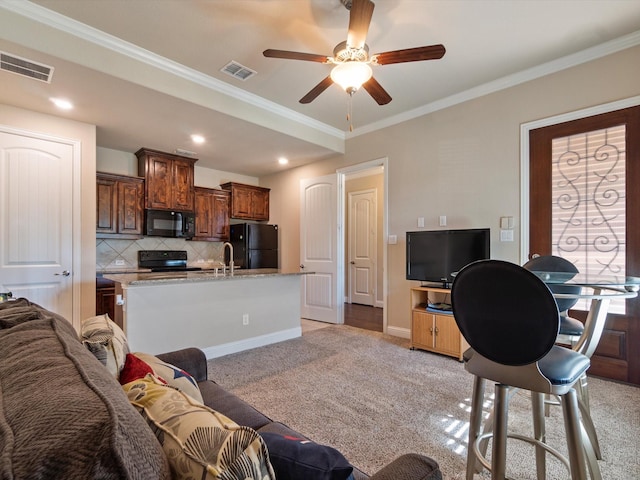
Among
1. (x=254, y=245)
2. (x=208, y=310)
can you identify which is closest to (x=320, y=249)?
(x=254, y=245)

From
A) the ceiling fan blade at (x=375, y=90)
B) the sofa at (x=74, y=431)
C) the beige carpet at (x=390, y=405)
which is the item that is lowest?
the beige carpet at (x=390, y=405)

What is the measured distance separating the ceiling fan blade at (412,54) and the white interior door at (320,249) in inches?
111

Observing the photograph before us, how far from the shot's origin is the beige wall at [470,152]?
9.79 ft

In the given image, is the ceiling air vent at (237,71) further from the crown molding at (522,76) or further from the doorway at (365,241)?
the doorway at (365,241)

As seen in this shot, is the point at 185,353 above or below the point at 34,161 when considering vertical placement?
below

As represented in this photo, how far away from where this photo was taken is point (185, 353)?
175 centimetres

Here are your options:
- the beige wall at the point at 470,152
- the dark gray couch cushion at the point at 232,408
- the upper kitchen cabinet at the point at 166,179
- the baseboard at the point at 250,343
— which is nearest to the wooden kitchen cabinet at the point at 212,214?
the upper kitchen cabinet at the point at 166,179

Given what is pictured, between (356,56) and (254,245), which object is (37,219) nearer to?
(254,245)

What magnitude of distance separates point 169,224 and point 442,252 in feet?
12.8

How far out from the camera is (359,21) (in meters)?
2.04

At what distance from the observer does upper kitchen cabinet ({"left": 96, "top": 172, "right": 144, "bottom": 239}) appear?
4.30 meters

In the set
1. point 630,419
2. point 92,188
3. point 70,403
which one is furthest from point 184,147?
point 630,419

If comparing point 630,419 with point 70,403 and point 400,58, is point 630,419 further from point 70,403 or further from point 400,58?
point 70,403

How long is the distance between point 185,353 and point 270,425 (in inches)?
32.1
